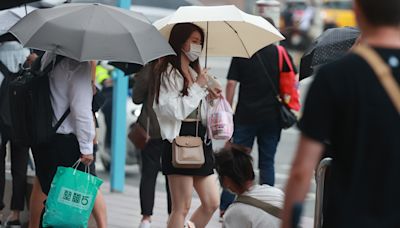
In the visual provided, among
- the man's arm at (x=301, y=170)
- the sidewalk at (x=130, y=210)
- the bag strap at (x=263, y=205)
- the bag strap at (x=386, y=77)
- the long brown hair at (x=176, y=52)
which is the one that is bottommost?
the sidewalk at (x=130, y=210)

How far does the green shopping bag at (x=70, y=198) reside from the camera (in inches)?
257

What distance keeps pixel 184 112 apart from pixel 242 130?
246 cm

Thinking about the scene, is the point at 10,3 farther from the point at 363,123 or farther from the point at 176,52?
the point at 363,123

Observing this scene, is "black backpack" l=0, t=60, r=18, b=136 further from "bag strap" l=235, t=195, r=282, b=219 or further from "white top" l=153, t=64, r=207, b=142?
"bag strap" l=235, t=195, r=282, b=219

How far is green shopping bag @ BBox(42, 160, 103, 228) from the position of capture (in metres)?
6.52

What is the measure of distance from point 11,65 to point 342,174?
540 centimetres

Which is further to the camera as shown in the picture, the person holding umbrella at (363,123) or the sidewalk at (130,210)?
the sidewalk at (130,210)

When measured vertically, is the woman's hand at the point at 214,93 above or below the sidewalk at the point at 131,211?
above

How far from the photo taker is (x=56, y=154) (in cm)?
675

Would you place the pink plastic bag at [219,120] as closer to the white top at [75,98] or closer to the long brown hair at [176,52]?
the long brown hair at [176,52]

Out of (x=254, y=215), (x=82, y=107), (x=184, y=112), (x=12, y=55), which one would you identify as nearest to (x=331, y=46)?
(x=184, y=112)

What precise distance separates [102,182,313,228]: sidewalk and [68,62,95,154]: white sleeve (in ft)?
8.46

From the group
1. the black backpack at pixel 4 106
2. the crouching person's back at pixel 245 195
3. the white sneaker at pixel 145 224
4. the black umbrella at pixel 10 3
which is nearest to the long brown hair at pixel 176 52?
the black umbrella at pixel 10 3

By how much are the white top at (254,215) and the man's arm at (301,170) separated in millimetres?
1707
